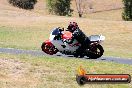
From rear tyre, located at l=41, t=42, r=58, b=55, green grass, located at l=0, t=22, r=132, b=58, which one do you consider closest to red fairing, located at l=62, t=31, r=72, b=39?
rear tyre, located at l=41, t=42, r=58, b=55

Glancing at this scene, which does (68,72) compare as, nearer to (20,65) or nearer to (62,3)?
(20,65)

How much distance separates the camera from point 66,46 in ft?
74.0

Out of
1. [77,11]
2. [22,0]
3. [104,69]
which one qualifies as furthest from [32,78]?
[77,11]

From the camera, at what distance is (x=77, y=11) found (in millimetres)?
113125

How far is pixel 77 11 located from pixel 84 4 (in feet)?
21.4

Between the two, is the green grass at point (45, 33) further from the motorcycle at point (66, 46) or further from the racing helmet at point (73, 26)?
the racing helmet at point (73, 26)

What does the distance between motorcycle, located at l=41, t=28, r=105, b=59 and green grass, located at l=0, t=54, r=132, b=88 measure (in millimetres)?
2189

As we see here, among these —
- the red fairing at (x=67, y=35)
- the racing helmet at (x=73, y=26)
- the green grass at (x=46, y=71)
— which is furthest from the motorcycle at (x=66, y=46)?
the green grass at (x=46, y=71)

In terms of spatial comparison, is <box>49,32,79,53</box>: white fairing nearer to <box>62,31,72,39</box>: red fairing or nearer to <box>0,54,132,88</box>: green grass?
<box>62,31,72,39</box>: red fairing

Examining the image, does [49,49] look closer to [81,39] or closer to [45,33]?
[81,39]

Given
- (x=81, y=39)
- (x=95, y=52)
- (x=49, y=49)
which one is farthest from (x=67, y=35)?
(x=95, y=52)

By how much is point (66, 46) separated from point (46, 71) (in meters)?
5.82

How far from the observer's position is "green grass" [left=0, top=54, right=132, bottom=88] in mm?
15359

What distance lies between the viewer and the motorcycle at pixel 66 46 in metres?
22.2
